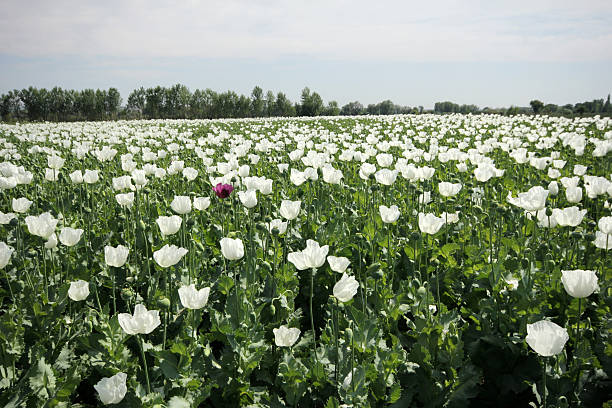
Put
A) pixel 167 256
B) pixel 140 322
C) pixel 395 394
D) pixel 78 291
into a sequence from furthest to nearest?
pixel 167 256
pixel 78 291
pixel 395 394
pixel 140 322

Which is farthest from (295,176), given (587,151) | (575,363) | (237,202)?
(587,151)

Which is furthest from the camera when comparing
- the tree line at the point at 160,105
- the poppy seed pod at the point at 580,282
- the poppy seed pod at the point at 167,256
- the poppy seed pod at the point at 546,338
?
the tree line at the point at 160,105

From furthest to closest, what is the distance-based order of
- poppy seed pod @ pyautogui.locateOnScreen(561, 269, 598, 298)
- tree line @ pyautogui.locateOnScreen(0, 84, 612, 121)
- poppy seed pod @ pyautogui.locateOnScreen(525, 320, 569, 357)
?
1. tree line @ pyautogui.locateOnScreen(0, 84, 612, 121)
2. poppy seed pod @ pyautogui.locateOnScreen(561, 269, 598, 298)
3. poppy seed pod @ pyautogui.locateOnScreen(525, 320, 569, 357)

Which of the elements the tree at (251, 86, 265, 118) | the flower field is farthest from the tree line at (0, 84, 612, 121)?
the flower field

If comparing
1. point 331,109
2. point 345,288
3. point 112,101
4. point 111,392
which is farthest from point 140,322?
point 112,101

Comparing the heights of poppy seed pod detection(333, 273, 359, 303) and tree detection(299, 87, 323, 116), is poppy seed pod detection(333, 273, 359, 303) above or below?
below

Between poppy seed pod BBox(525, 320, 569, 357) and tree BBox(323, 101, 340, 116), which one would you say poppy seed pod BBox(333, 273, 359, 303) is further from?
tree BBox(323, 101, 340, 116)

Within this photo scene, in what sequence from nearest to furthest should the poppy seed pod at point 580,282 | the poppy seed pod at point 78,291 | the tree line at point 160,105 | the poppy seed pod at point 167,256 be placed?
the poppy seed pod at point 580,282
the poppy seed pod at point 78,291
the poppy seed pod at point 167,256
the tree line at point 160,105

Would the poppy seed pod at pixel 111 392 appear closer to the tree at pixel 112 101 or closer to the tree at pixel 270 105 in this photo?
the tree at pixel 270 105

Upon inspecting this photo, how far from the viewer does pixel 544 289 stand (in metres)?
2.80

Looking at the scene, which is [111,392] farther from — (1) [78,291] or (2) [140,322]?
(1) [78,291]

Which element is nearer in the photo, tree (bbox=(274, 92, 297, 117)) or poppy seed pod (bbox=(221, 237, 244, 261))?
poppy seed pod (bbox=(221, 237, 244, 261))

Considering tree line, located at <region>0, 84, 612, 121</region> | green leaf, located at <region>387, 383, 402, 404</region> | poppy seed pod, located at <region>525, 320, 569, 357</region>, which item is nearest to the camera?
poppy seed pod, located at <region>525, 320, 569, 357</region>

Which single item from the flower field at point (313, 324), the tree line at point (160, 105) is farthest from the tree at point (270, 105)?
the flower field at point (313, 324)
